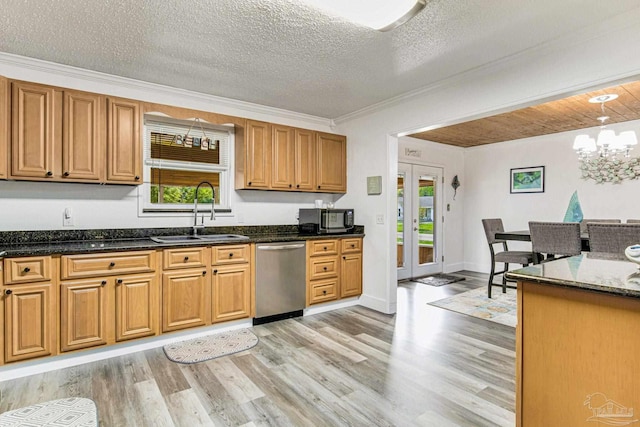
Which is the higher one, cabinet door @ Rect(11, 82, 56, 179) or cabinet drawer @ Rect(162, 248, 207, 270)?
cabinet door @ Rect(11, 82, 56, 179)

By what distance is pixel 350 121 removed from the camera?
177 inches

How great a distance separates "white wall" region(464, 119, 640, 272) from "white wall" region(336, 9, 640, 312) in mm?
179

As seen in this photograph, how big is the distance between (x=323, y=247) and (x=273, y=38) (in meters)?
2.30

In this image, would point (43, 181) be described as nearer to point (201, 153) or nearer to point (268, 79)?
point (201, 153)

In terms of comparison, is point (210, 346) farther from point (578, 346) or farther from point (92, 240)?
point (578, 346)

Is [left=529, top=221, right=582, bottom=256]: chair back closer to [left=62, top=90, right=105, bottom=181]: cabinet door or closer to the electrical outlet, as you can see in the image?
[left=62, top=90, right=105, bottom=181]: cabinet door

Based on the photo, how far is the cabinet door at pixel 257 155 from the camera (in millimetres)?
3758

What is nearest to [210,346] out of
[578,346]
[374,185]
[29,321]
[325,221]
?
[29,321]

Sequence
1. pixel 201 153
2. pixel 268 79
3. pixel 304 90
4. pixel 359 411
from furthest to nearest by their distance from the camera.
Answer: pixel 201 153
pixel 304 90
pixel 268 79
pixel 359 411

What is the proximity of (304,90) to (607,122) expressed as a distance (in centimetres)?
428

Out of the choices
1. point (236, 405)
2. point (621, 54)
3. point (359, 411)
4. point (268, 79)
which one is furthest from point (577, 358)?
point (268, 79)

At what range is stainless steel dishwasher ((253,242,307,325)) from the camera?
351cm

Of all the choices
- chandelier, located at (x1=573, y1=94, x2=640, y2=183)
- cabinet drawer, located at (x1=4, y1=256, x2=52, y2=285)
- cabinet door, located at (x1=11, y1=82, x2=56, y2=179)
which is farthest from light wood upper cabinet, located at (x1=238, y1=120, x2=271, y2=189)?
chandelier, located at (x1=573, y1=94, x2=640, y2=183)

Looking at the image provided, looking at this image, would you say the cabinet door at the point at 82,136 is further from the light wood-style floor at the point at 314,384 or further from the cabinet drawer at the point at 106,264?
the light wood-style floor at the point at 314,384
